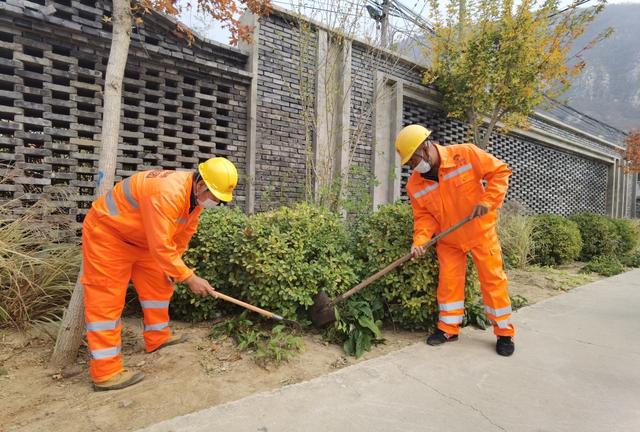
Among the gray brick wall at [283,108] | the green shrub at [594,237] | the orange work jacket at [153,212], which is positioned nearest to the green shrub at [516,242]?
the green shrub at [594,237]

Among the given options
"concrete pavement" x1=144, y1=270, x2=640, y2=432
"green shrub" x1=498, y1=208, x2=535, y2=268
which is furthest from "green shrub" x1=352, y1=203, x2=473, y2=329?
"green shrub" x1=498, y1=208, x2=535, y2=268

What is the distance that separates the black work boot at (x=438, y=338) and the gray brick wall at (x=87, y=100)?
157 inches

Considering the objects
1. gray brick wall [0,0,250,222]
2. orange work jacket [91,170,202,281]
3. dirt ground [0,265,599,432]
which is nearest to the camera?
dirt ground [0,265,599,432]

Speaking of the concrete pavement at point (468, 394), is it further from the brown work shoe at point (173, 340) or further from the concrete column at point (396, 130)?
the concrete column at point (396, 130)

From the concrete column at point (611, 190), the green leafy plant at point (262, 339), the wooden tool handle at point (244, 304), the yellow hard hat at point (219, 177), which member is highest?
the concrete column at point (611, 190)

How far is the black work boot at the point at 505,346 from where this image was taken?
2889 mm

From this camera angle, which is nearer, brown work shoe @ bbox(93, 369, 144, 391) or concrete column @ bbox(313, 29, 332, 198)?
brown work shoe @ bbox(93, 369, 144, 391)

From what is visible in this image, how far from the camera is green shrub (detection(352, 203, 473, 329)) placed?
3221 mm

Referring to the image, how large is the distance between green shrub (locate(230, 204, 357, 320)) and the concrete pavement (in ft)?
2.47

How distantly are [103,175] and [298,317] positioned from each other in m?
1.97

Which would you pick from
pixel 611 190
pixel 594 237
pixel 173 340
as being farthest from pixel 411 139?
pixel 611 190

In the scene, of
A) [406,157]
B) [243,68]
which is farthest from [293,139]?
[406,157]

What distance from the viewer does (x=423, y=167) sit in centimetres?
301

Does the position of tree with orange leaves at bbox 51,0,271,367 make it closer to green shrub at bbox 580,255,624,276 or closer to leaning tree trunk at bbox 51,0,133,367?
leaning tree trunk at bbox 51,0,133,367
